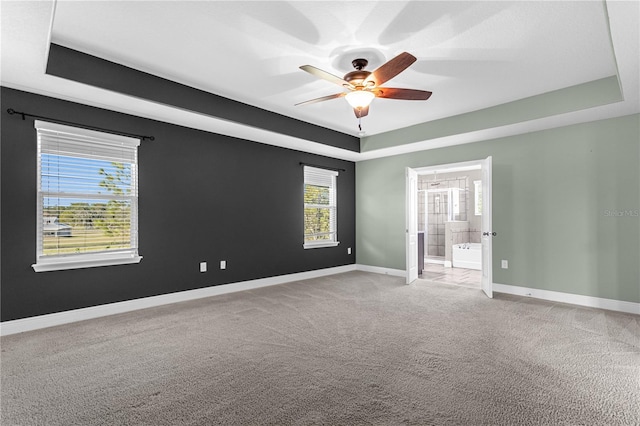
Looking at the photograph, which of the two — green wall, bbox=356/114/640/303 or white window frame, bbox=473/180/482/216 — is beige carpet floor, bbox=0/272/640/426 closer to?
green wall, bbox=356/114/640/303

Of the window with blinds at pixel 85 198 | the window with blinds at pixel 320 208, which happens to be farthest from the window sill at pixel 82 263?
the window with blinds at pixel 320 208

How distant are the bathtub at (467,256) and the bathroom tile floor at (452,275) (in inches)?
7.3

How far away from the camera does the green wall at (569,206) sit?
403 cm

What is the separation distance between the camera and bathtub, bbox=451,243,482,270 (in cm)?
737

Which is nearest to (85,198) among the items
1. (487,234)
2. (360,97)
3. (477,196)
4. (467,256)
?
(360,97)

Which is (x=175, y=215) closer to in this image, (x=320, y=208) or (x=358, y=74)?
(x=320, y=208)

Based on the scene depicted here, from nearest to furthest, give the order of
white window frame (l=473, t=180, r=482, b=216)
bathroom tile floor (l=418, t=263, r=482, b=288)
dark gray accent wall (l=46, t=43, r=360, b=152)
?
1. dark gray accent wall (l=46, t=43, r=360, b=152)
2. bathroom tile floor (l=418, t=263, r=482, b=288)
3. white window frame (l=473, t=180, r=482, b=216)

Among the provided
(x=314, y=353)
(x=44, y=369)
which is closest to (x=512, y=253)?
(x=314, y=353)

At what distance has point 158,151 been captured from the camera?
14.1 feet

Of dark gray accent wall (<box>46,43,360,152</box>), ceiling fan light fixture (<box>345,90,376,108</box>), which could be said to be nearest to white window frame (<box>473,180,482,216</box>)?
dark gray accent wall (<box>46,43,360,152</box>)

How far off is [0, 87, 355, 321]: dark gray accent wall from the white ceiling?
51 cm

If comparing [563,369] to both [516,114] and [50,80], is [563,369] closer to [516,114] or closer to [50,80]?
[516,114]

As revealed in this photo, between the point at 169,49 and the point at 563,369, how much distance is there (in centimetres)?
434

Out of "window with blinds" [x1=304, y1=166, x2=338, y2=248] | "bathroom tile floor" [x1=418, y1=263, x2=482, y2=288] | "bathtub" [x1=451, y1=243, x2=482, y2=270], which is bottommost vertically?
"bathroom tile floor" [x1=418, y1=263, x2=482, y2=288]
